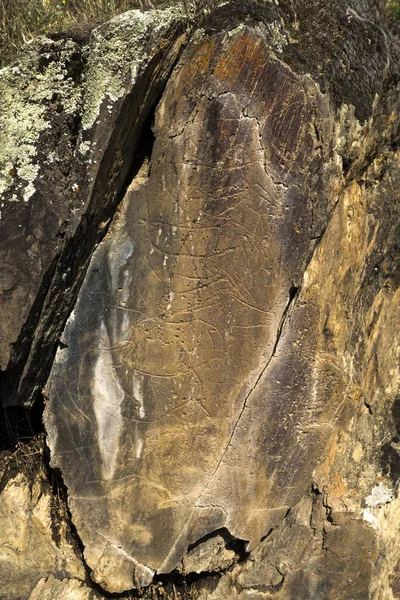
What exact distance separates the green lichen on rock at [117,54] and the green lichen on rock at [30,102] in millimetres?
92

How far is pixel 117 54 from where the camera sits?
9.88ft

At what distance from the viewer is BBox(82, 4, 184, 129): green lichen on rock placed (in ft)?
9.78

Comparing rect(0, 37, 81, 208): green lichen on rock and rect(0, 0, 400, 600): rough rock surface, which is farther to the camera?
rect(0, 0, 400, 600): rough rock surface

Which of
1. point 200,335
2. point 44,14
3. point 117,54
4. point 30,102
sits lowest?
point 200,335

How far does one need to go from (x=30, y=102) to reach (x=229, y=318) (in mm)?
1354

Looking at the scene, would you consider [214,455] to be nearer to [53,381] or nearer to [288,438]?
[288,438]

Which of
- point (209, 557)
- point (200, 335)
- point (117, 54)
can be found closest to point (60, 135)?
point (117, 54)

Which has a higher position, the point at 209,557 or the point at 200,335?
the point at 200,335

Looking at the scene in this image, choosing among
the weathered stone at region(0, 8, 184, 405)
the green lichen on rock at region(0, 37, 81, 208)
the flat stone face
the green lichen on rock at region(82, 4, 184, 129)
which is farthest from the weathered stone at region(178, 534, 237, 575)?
the green lichen on rock at region(82, 4, 184, 129)

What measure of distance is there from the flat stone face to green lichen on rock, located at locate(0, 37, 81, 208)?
46cm

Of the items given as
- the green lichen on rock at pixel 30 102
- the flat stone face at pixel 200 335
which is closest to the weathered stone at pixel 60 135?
the green lichen on rock at pixel 30 102

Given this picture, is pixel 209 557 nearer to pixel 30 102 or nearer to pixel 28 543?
pixel 28 543

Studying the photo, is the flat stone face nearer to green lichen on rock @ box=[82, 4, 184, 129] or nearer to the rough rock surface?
the rough rock surface

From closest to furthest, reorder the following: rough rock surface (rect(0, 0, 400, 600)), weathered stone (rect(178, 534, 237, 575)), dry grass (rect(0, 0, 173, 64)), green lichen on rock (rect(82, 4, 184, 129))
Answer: green lichen on rock (rect(82, 4, 184, 129)) → rough rock surface (rect(0, 0, 400, 600)) → weathered stone (rect(178, 534, 237, 575)) → dry grass (rect(0, 0, 173, 64))
